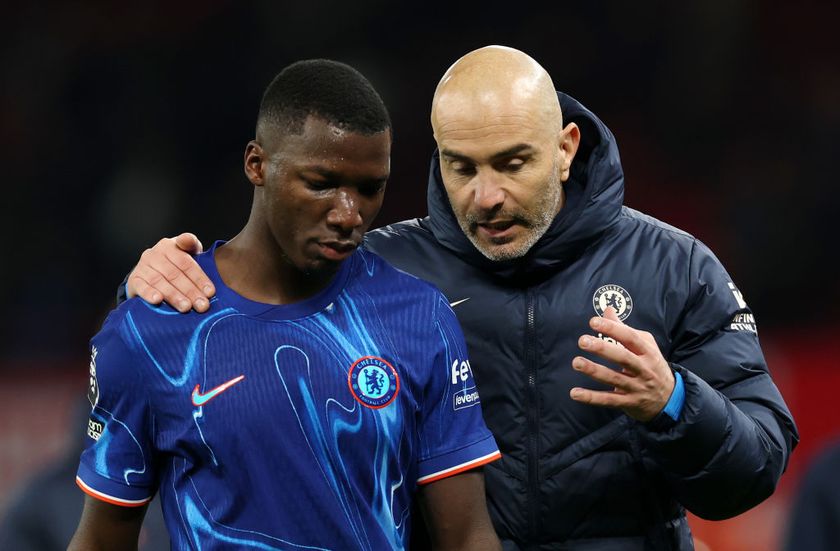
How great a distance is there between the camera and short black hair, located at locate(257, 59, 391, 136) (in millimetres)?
2334

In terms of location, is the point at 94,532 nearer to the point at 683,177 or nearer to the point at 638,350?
the point at 638,350

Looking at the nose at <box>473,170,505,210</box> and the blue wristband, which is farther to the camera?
the nose at <box>473,170,505,210</box>

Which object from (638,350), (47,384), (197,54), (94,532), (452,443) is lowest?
(47,384)

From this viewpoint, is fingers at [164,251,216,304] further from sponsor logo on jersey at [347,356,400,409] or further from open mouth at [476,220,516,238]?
open mouth at [476,220,516,238]

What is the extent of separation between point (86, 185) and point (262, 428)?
5335mm

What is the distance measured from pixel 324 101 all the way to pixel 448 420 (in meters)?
0.62

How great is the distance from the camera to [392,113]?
25.3 ft

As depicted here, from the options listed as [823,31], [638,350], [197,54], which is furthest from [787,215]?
[638,350]

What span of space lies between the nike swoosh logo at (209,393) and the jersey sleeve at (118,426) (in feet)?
0.31

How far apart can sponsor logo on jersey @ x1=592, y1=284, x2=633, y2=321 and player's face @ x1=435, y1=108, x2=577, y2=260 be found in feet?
0.62

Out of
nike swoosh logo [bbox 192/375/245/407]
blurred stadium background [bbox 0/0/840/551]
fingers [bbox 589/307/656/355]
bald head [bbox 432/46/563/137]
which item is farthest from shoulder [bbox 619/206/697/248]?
blurred stadium background [bbox 0/0/840/551]

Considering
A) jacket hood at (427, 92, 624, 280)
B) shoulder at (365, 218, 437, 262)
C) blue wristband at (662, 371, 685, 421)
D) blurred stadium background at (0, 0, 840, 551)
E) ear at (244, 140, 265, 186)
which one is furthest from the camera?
blurred stadium background at (0, 0, 840, 551)

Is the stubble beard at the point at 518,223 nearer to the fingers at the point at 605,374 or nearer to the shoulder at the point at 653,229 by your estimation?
the shoulder at the point at 653,229

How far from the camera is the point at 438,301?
249cm
